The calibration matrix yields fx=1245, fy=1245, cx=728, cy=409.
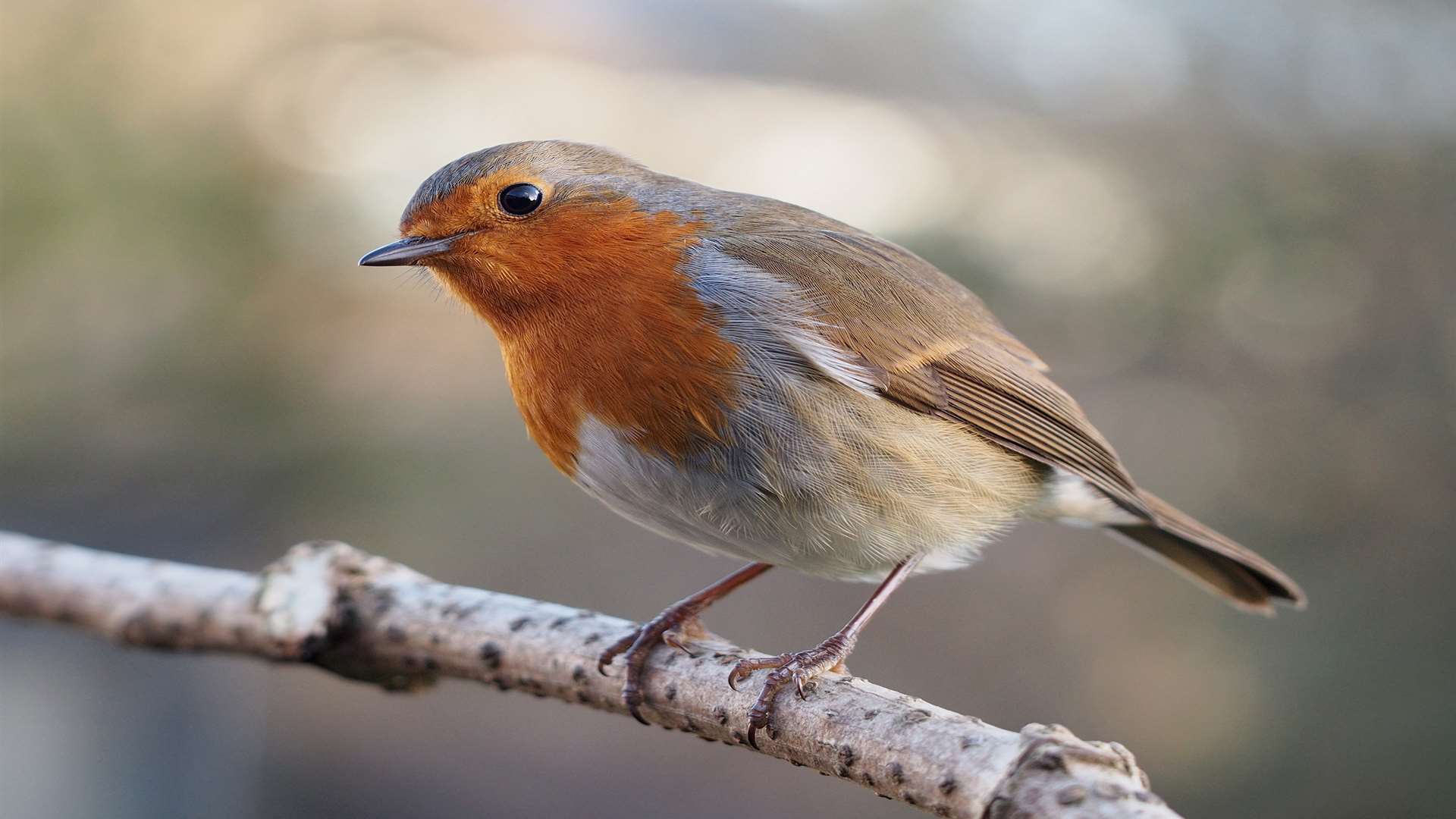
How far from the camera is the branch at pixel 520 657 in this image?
58.5 inches

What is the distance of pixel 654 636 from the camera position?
233 centimetres

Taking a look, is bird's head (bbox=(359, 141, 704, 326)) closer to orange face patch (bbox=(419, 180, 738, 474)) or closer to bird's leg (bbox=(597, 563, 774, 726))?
orange face patch (bbox=(419, 180, 738, 474))

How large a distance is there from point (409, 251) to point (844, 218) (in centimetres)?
256

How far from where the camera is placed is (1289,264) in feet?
16.6

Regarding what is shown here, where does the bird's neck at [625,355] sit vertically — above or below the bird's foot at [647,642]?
above

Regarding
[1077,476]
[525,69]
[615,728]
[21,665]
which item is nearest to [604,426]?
[1077,476]

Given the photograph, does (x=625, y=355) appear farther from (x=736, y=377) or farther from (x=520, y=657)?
→ (x=520, y=657)

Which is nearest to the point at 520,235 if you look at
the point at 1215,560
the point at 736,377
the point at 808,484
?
the point at 736,377

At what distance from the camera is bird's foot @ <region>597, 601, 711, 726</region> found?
2.20 meters

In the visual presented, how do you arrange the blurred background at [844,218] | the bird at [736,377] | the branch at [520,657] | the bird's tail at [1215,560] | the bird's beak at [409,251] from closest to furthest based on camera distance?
1. the branch at [520,657]
2. the bird at [736,377]
3. the bird's beak at [409,251]
4. the bird's tail at [1215,560]
5. the blurred background at [844,218]

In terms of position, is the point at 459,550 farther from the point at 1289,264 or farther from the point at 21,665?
the point at 1289,264

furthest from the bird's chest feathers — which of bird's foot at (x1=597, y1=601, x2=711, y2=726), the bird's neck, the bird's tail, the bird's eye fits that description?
the bird's tail

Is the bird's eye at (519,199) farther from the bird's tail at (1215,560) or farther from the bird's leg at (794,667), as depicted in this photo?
the bird's tail at (1215,560)

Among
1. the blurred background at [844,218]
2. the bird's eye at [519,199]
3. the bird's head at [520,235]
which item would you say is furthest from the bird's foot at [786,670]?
the blurred background at [844,218]
